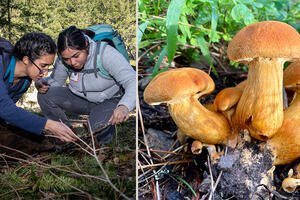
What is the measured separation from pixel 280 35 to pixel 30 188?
143 centimetres

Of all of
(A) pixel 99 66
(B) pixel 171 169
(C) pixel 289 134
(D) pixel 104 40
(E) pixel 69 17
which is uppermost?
(E) pixel 69 17

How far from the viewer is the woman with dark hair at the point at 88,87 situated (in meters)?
1.44

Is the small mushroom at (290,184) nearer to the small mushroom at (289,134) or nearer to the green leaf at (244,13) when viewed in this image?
the small mushroom at (289,134)

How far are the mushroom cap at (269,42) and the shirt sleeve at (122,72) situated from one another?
59 centimetres

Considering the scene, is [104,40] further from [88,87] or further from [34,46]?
[34,46]

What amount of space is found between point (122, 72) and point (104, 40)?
8.5 inches

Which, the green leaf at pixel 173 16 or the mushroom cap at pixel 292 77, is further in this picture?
the green leaf at pixel 173 16

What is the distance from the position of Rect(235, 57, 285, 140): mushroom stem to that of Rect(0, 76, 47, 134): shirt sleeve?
3.61 ft

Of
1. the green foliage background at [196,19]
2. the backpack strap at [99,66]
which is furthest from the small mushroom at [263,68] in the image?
the backpack strap at [99,66]

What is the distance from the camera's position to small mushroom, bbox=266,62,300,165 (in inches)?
50.7

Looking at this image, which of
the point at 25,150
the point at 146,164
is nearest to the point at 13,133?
the point at 25,150

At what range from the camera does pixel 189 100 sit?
1.38m

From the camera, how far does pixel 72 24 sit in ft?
4.81

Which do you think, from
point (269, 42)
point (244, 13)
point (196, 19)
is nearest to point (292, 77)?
point (269, 42)
